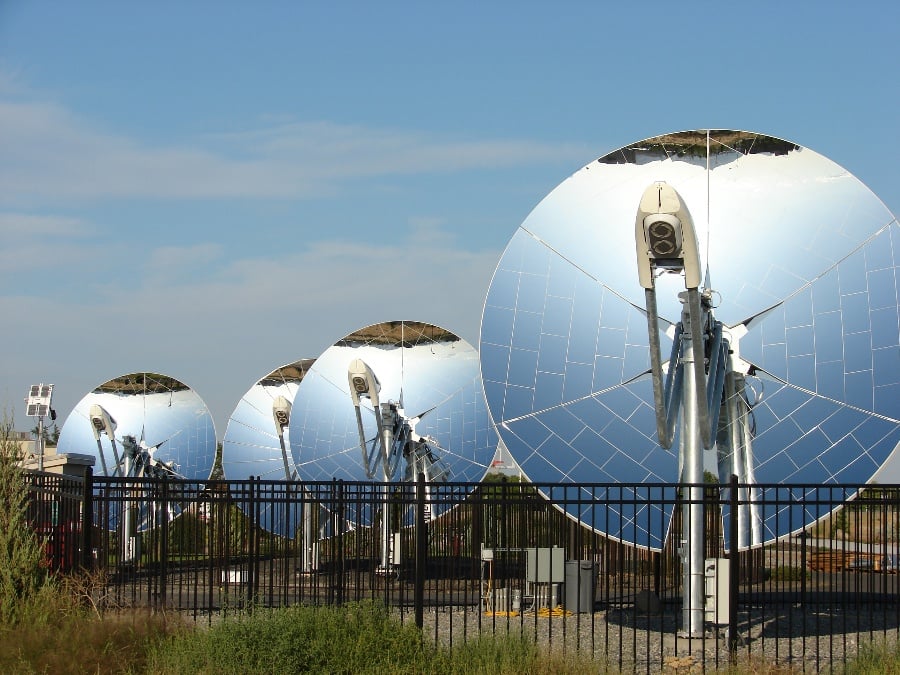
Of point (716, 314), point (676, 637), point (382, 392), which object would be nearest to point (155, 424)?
point (382, 392)

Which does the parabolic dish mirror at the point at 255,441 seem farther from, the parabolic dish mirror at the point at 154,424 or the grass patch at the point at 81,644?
the grass patch at the point at 81,644

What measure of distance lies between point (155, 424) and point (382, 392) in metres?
10.1

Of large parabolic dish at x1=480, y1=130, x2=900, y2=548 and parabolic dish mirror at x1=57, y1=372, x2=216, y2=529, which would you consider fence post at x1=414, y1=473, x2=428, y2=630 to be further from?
parabolic dish mirror at x1=57, y1=372, x2=216, y2=529

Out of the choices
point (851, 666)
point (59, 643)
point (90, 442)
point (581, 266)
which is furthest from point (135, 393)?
point (851, 666)

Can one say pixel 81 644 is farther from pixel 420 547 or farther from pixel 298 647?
pixel 420 547

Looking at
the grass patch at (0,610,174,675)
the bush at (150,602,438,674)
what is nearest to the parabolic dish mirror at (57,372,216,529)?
the grass patch at (0,610,174,675)

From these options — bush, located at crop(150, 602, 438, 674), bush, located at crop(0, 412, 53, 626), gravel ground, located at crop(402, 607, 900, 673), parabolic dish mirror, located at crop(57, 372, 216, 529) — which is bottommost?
gravel ground, located at crop(402, 607, 900, 673)

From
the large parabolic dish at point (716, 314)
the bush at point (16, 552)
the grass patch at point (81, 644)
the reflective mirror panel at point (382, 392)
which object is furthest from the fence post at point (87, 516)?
the reflective mirror panel at point (382, 392)

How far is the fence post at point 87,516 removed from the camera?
16.3 meters

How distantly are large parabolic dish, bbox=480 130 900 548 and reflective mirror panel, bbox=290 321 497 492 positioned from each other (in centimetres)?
1013

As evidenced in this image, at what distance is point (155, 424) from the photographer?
1476 inches

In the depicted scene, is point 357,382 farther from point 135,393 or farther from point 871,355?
point 135,393

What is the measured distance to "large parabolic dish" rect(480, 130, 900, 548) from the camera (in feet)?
59.5

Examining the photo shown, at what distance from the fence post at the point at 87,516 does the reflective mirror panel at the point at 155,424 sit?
19898 mm
